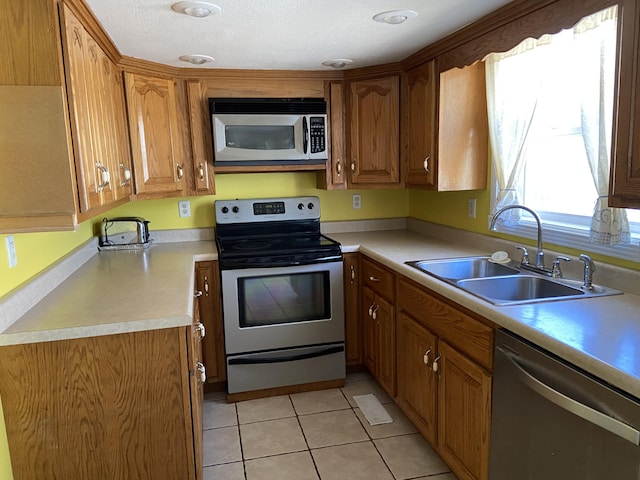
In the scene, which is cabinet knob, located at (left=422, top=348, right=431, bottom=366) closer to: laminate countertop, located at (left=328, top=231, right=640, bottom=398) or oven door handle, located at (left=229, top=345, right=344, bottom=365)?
laminate countertop, located at (left=328, top=231, right=640, bottom=398)

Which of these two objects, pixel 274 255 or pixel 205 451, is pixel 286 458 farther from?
pixel 274 255

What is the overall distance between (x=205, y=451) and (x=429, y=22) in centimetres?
229

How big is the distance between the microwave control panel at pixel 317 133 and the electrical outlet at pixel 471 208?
0.97m

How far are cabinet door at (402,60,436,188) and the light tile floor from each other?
1.36m

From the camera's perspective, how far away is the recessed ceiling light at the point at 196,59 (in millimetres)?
2510

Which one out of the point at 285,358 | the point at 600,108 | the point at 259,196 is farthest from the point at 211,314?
the point at 600,108

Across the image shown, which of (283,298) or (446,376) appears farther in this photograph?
(283,298)

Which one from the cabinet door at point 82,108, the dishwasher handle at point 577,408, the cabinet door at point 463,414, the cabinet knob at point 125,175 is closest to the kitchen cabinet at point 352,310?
the cabinet door at point 463,414

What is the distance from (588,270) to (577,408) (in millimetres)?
747

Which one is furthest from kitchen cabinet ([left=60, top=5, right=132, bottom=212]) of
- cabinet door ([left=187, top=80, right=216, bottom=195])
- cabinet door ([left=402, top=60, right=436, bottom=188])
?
cabinet door ([left=402, top=60, right=436, bottom=188])

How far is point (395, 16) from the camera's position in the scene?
1.93 meters

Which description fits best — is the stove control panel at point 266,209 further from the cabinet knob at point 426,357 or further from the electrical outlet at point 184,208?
the cabinet knob at point 426,357

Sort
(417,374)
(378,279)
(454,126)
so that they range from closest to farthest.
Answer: (417,374), (454,126), (378,279)

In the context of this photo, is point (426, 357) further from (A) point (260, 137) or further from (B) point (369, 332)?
(A) point (260, 137)
